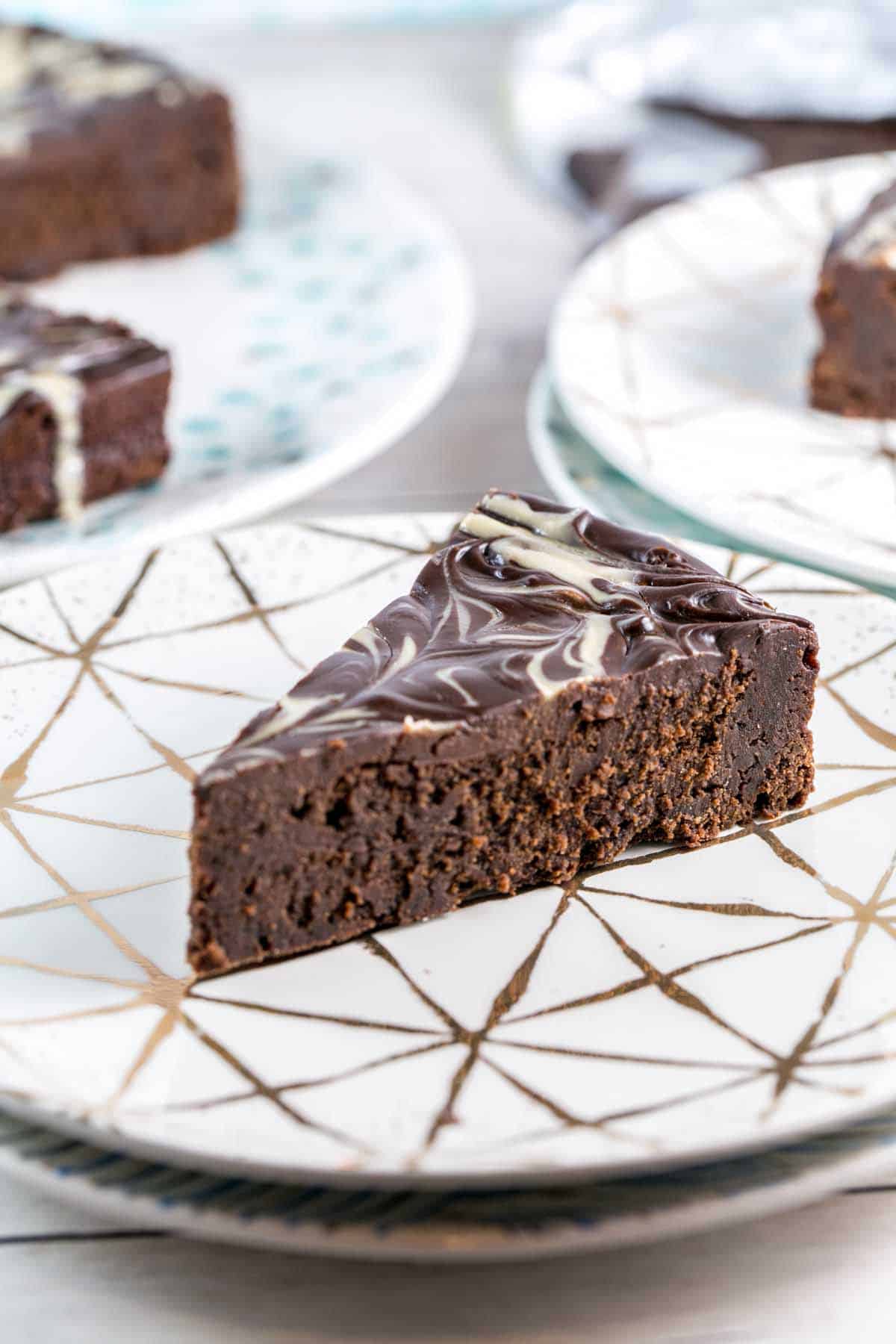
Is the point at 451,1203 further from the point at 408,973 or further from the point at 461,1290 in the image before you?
the point at 408,973

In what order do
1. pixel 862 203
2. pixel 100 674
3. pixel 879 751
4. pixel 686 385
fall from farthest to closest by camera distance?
pixel 862 203
pixel 686 385
pixel 100 674
pixel 879 751

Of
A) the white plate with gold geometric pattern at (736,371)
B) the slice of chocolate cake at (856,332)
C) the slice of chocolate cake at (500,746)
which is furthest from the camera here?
the slice of chocolate cake at (856,332)

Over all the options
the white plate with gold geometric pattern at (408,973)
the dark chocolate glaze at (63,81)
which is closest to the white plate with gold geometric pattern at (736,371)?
the white plate with gold geometric pattern at (408,973)

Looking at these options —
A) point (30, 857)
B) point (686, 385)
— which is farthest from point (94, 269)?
point (30, 857)

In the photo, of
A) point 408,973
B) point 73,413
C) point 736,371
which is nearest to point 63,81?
point 73,413

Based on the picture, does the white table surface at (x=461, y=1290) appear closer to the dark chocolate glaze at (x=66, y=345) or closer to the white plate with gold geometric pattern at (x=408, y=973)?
the white plate with gold geometric pattern at (x=408, y=973)

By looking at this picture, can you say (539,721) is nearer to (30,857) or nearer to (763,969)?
(763,969)
